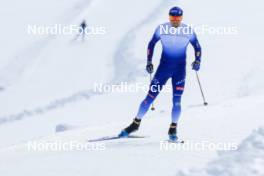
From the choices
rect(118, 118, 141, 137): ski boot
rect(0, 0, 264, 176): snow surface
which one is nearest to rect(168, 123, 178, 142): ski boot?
rect(0, 0, 264, 176): snow surface

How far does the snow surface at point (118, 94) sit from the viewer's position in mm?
8641

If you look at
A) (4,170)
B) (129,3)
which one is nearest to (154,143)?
(4,170)

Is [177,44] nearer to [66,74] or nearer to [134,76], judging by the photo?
[134,76]

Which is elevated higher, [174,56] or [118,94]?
[174,56]

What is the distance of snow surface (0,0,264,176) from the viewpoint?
→ 340 inches

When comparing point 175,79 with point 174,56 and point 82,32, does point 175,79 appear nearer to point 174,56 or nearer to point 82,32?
point 174,56

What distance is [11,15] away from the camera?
4272 cm

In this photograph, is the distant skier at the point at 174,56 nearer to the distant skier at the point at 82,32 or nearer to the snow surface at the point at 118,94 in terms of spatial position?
the snow surface at the point at 118,94

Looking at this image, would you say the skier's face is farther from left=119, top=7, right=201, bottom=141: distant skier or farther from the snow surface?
the snow surface

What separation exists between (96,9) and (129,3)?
2.26m

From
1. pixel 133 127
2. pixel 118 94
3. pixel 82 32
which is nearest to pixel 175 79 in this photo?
pixel 133 127

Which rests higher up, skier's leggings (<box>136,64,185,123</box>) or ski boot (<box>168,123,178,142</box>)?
skier's leggings (<box>136,64,185,123</box>)

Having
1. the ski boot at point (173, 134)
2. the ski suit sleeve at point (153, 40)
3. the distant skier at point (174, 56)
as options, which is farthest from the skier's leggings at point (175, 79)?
the ski suit sleeve at point (153, 40)

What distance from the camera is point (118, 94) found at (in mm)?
25219
